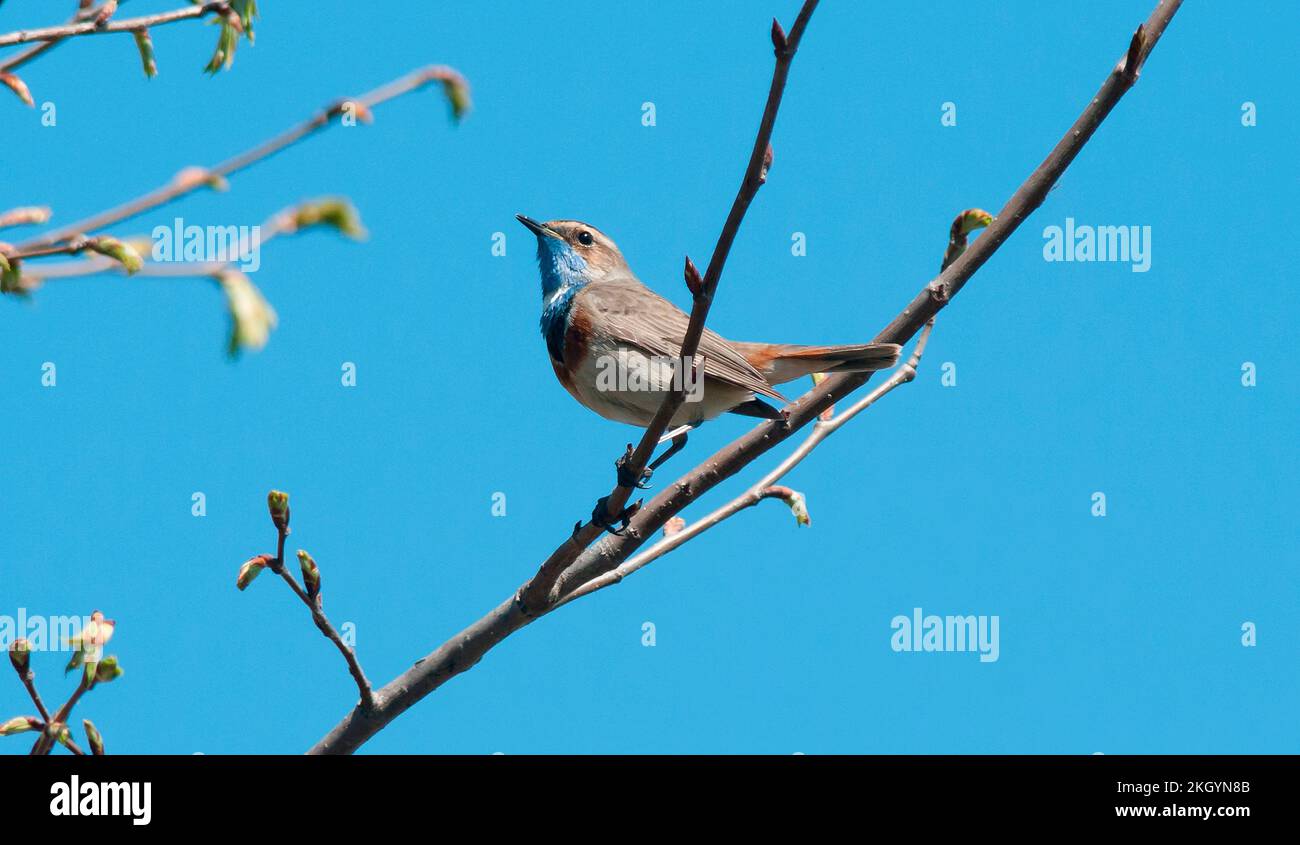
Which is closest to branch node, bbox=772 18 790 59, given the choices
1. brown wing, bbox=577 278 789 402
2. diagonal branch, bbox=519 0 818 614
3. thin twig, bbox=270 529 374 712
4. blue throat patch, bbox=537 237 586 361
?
diagonal branch, bbox=519 0 818 614

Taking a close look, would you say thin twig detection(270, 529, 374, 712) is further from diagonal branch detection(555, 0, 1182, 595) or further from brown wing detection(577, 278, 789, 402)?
brown wing detection(577, 278, 789, 402)

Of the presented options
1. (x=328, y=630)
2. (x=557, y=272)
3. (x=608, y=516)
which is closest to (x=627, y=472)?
(x=608, y=516)

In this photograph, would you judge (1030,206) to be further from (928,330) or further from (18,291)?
(18,291)

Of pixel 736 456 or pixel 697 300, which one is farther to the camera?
pixel 736 456

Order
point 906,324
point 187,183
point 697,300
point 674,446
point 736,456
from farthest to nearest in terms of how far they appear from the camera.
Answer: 1. point 674,446
2. point 736,456
3. point 906,324
4. point 697,300
5. point 187,183

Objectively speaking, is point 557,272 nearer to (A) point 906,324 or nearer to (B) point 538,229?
(B) point 538,229

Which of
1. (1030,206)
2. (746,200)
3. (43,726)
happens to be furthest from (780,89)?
(43,726)
